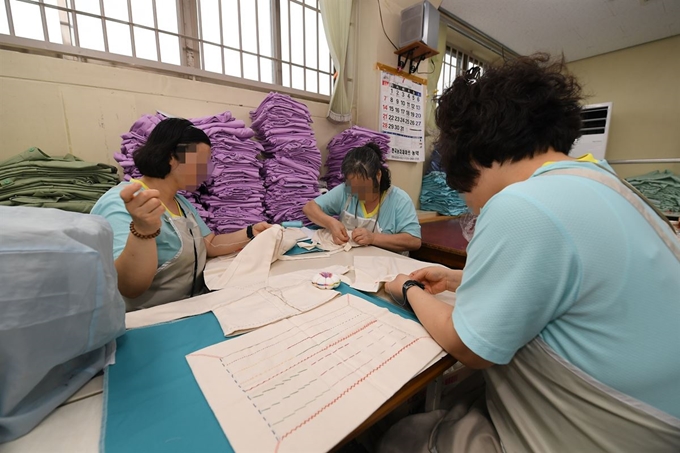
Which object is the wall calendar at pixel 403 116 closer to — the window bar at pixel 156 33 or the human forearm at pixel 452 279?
the window bar at pixel 156 33

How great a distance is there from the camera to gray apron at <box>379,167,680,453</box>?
538 mm

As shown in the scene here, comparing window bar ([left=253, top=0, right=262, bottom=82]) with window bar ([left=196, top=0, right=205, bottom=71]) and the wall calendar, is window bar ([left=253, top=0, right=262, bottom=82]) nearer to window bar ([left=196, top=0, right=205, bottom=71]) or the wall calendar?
window bar ([left=196, top=0, right=205, bottom=71])

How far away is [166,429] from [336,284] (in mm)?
657

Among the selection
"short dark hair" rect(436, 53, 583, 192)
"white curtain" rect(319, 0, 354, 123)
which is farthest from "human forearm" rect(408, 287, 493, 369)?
"white curtain" rect(319, 0, 354, 123)

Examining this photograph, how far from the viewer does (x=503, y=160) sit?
0.76 m

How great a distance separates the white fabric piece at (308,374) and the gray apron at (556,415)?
0.66 feet

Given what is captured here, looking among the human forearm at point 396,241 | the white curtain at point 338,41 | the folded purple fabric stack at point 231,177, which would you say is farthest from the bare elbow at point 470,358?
the white curtain at point 338,41

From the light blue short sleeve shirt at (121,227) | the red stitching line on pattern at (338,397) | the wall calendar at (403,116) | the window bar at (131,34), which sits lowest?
the red stitching line on pattern at (338,397)

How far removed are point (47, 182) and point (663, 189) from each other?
17.0 ft

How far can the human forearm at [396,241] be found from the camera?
1766 millimetres

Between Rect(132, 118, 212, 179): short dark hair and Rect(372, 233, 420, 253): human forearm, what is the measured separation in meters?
1.10

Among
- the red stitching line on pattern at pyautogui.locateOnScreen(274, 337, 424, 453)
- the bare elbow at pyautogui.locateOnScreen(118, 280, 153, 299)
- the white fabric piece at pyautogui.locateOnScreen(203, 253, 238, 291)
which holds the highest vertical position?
the bare elbow at pyautogui.locateOnScreen(118, 280, 153, 299)

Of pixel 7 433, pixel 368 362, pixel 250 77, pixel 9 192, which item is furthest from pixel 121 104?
pixel 368 362

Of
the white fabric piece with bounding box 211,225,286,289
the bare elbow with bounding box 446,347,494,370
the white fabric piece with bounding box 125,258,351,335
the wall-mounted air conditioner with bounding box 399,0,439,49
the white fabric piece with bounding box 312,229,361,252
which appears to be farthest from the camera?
the wall-mounted air conditioner with bounding box 399,0,439,49
